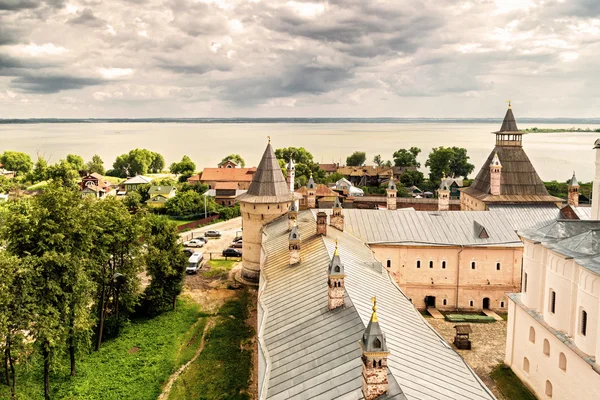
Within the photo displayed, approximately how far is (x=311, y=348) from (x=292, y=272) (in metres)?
7.78

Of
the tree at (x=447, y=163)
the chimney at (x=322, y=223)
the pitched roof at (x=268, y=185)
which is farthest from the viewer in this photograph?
the tree at (x=447, y=163)

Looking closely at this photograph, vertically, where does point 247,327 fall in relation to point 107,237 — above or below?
below

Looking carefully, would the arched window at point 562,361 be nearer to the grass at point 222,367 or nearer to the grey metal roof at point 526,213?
the grass at point 222,367

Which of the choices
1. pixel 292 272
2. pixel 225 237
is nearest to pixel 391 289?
pixel 292 272

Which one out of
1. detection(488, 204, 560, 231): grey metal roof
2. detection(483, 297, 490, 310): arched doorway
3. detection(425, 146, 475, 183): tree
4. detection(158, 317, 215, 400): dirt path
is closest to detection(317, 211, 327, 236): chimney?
detection(158, 317, 215, 400): dirt path

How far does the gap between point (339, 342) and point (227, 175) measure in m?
71.8

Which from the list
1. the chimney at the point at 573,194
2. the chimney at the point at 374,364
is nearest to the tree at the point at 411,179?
the chimney at the point at 573,194

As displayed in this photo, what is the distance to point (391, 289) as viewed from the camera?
2183 cm

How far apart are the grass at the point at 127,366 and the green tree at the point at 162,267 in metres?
1.11

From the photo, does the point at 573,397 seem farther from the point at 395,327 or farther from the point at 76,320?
the point at 76,320

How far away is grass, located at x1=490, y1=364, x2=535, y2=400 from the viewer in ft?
73.0

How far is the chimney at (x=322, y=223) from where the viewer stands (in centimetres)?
2723

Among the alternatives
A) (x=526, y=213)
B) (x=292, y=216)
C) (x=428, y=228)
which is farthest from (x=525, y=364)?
(x=526, y=213)

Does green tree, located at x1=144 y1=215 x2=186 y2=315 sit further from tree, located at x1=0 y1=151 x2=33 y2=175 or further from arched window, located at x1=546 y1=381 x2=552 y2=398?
tree, located at x1=0 y1=151 x2=33 y2=175
